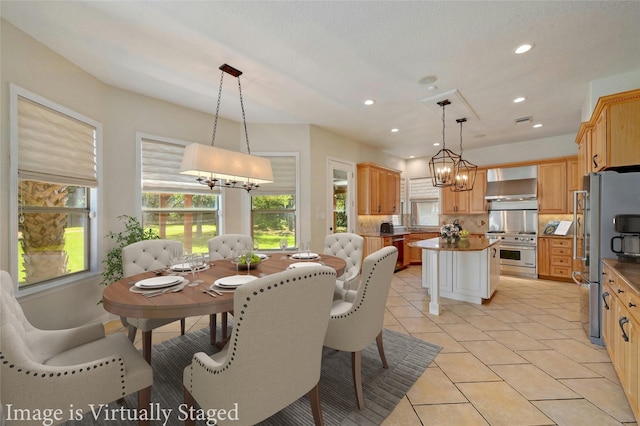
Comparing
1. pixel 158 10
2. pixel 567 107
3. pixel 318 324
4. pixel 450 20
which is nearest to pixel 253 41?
pixel 158 10

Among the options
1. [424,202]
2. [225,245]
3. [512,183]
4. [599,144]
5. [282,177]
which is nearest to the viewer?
[599,144]

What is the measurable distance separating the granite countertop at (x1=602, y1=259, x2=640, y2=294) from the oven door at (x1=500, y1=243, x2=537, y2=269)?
3178 millimetres

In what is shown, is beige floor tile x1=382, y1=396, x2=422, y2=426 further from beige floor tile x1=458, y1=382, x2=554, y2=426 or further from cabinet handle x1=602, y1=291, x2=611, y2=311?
cabinet handle x1=602, y1=291, x2=611, y2=311

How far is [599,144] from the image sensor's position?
2.62m

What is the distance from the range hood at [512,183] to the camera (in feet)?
17.3

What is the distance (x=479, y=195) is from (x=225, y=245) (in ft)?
17.9

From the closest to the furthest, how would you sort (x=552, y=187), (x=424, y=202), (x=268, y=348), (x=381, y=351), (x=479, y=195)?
(x=268, y=348)
(x=381, y=351)
(x=552, y=187)
(x=479, y=195)
(x=424, y=202)

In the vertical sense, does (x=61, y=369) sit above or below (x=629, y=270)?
below

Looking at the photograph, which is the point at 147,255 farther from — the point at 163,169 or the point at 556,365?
the point at 556,365

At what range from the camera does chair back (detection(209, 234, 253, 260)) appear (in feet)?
10.1

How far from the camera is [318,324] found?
4.25ft

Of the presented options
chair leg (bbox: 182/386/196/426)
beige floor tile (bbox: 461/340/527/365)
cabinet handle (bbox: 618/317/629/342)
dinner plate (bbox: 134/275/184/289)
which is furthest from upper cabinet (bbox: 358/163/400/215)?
chair leg (bbox: 182/386/196/426)

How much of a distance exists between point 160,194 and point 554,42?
4604 mm

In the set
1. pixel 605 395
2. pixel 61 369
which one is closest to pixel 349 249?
pixel 605 395
